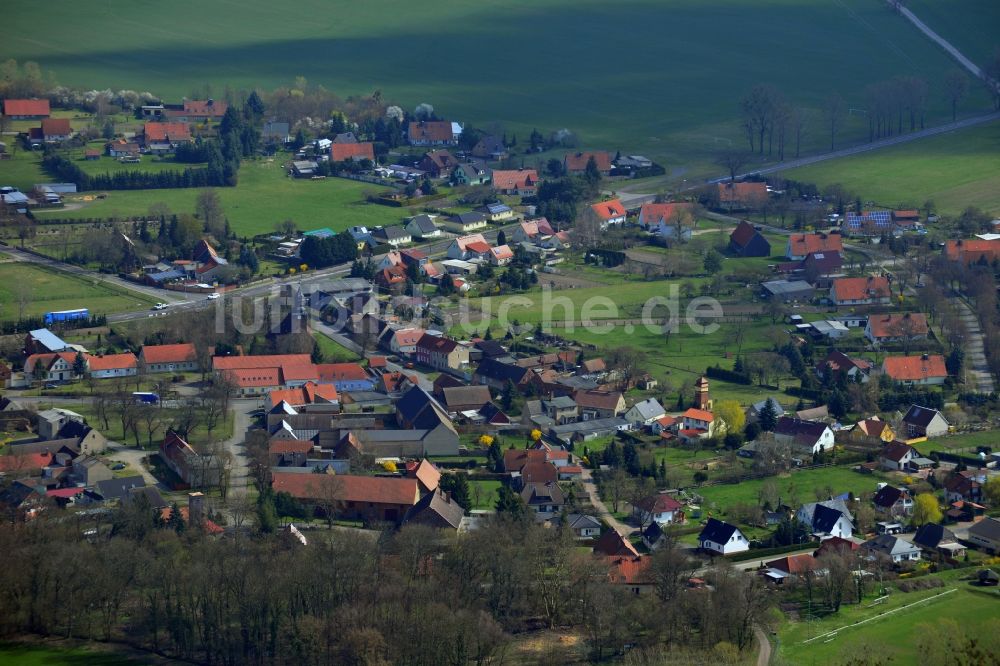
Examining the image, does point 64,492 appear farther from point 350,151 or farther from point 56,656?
point 350,151

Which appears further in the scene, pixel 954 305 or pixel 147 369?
pixel 954 305

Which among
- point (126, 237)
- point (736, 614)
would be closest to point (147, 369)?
point (126, 237)

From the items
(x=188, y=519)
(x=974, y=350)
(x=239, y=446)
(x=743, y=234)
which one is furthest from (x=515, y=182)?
(x=188, y=519)

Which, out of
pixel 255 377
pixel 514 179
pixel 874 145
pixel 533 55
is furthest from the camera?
pixel 533 55

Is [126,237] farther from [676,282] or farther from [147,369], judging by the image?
[676,282]

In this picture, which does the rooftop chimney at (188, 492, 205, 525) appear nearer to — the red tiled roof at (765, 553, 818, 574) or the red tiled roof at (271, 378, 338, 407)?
the red tiled roof at (271, 378, 338, 407)

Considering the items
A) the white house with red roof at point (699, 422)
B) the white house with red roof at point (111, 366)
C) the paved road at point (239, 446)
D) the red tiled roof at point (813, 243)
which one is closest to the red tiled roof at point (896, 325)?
the red tiled roof at point (813, 243)

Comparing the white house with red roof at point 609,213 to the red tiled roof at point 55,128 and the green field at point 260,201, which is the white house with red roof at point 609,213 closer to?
the green field at point 260,201
